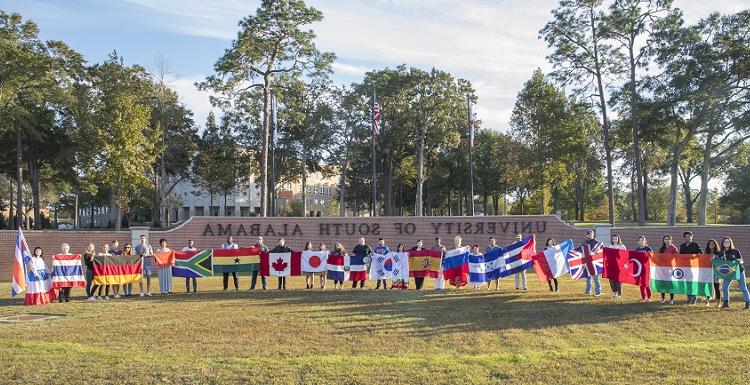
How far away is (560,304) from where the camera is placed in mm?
15125

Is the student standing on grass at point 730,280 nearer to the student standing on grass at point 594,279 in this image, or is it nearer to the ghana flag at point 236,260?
the student standing on grass at point 594,279

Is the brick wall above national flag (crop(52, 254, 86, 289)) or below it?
above

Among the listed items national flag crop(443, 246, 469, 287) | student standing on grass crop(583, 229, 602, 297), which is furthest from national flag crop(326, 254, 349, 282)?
student standing on grass crop(583, 229, 602, 297)

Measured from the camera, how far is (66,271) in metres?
18.0

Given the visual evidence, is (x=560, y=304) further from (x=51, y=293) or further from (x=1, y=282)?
(x=1, y=282)

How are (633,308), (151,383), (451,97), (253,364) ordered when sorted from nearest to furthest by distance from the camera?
(151,383) < (253,364) < (633,308) < (451,97)

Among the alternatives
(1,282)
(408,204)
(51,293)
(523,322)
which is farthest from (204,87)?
(408,204)

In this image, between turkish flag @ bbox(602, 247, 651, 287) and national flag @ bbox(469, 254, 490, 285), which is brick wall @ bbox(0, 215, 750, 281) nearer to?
national flag @ bbox(469, 254, 490, 285)

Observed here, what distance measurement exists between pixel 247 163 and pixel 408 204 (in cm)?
2872

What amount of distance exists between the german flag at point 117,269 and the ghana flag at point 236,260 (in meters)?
2.39

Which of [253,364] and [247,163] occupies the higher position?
[247,163]

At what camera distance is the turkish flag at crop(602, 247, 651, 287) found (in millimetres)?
15797

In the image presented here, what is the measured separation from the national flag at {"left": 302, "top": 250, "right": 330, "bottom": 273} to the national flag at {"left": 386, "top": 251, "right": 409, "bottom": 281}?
228 cm

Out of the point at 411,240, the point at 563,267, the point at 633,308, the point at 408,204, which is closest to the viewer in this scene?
the point at 633,308
